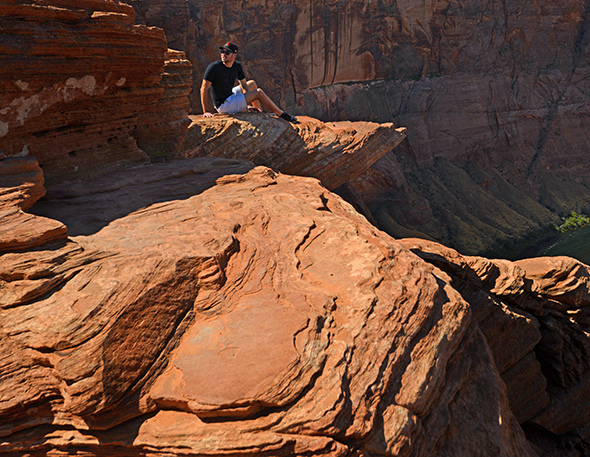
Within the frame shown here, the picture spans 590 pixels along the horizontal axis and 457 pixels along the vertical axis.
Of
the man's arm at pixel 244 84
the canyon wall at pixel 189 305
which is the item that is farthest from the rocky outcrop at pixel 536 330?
the man's arm at pixel 244 84

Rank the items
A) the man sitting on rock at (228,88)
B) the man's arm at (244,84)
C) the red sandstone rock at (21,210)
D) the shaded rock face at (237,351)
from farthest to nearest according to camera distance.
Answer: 1. the man's arm at (244,84)
2. the man sitting on rock at (228,88)
3. the red sandstone rock at (21,210)
4. the shaded rock face at (237,351)

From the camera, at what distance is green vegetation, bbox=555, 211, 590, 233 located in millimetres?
48094

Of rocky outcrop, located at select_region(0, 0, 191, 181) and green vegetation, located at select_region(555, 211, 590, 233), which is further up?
rocky outcrop, located at select_region(0, 0, 191, 181)

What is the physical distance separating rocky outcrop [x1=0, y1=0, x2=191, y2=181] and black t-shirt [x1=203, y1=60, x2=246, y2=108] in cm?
183

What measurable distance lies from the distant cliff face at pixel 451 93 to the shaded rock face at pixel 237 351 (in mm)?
32090

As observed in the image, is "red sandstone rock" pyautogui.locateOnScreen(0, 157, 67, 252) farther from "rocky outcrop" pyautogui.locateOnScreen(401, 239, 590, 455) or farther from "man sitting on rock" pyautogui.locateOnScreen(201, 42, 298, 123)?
"rocky outcrop" pyautogui.locateOnScreen(401, 239, 590, 455)

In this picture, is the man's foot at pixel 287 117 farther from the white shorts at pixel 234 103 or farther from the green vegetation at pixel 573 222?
the green vegetation at pixel 573 222

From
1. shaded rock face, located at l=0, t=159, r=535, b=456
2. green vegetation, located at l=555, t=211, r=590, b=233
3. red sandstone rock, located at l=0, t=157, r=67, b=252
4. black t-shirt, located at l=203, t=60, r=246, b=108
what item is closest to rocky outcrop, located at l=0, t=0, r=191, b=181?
red sandstone rock, located at l=0, t=157, r=67, b=252

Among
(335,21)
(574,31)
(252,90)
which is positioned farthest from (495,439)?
(574,31)

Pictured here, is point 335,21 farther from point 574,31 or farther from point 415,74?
point 574,31

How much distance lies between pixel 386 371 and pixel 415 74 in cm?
5152

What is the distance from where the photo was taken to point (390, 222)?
3912 centimetres

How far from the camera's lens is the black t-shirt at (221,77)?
13641 mm

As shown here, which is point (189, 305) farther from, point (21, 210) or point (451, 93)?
point (451, 93)
